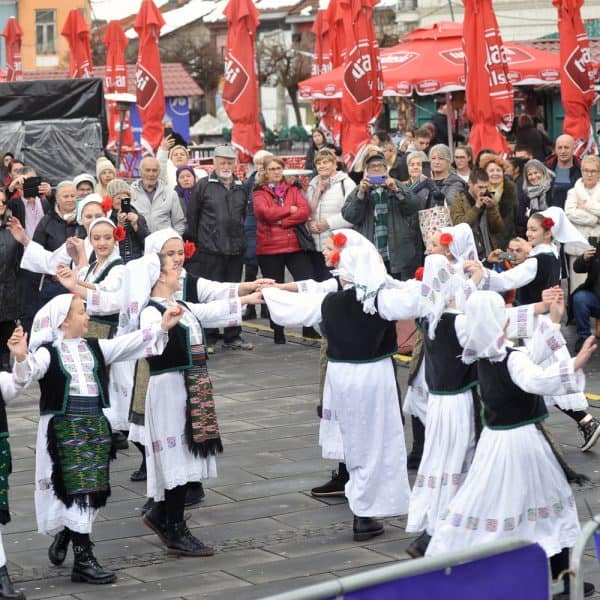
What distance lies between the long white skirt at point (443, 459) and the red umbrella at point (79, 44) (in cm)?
2180

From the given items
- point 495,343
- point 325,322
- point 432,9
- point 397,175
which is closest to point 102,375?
point 325,322

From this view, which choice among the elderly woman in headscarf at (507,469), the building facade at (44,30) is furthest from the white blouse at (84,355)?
the building facade at (44,30)

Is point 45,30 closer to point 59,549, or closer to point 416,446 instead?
point 416,446

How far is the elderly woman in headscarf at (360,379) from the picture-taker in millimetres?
8008

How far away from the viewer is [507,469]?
657 centimetres

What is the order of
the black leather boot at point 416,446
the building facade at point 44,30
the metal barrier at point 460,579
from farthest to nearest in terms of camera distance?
the building facade at point 44,30
the black leather boot at point 416,446
the metal barrier at point 460,579

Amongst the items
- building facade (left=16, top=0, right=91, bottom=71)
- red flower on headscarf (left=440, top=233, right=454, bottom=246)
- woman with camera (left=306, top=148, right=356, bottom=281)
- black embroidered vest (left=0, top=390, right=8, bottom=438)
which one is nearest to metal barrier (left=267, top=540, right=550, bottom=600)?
black embroidered vest (left=0, top=390, right=8, bottom=438)

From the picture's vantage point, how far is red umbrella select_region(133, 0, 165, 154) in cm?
1950

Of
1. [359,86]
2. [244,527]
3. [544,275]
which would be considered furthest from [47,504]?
[359,86]

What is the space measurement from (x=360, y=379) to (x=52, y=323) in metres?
1.77

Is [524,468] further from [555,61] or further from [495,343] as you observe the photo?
[555,61]

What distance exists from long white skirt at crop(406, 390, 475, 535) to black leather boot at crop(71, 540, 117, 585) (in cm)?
→ 159

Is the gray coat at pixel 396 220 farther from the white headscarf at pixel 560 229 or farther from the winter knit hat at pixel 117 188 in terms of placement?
the white headscarf at pixel 560 229

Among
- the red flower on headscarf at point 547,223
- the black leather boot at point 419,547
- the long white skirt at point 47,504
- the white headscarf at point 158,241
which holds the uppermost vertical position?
the white headscarf at point 158,241
